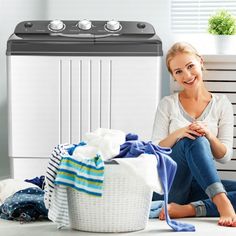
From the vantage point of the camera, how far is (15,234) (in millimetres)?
2625

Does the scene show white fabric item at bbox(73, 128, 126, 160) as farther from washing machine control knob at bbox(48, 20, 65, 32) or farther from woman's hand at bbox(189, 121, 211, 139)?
washing machine control knob at bbox(48, 20, 65, 32)

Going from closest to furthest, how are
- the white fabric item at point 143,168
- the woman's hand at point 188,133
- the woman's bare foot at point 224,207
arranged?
1. the white fabric item at point 143,168
2. the woman's bare foot at point 224,207
3. the woman's hand at point 188,133

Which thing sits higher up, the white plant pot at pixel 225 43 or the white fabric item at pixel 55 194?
the white plant pot at pixel 225 43

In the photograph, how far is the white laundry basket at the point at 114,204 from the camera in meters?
2.62

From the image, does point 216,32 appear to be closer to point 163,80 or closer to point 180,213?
point 163,80

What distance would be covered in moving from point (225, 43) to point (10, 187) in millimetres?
1326

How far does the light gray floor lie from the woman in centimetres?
7

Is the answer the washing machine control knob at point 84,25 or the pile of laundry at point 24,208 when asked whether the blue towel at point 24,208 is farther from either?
the washing machine control knob at point 84,25

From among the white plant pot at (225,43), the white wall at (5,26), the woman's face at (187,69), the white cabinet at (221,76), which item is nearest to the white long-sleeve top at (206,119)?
the woman's face at (187,69)

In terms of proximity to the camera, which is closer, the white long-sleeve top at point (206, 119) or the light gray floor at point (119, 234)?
the light gray floor at point (119, 234)

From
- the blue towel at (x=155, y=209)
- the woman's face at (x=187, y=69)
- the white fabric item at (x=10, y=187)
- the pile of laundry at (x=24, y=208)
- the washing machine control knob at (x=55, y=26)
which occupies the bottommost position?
the white fabric item at (x=10, y=187)

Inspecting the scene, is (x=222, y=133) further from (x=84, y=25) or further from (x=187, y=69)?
(x=84, y=25)

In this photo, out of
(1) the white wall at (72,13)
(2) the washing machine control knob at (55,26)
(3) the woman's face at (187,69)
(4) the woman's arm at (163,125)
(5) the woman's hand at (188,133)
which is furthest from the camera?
(1) the white wall at (72,13)

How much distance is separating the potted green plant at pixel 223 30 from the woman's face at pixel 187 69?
63 centimetres
